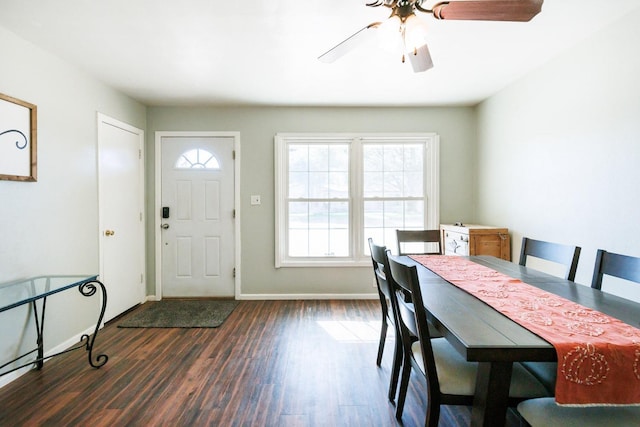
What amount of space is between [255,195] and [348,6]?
7.92 ft

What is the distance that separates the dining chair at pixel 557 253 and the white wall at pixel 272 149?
69.6 inches

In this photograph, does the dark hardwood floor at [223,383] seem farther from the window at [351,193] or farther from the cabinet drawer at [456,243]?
the cabinet drawer at [456,243]

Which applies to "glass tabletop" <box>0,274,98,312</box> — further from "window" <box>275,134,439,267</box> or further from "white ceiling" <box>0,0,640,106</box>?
"window" <box>275,134,439,267</box>

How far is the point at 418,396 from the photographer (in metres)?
1.92

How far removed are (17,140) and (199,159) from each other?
1799mm

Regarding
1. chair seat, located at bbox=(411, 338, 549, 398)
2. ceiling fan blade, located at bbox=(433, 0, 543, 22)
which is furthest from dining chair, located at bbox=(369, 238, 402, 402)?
ceiling fan blade, located at bbox=(433, 0, 543, 22)

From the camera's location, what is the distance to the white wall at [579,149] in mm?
2010

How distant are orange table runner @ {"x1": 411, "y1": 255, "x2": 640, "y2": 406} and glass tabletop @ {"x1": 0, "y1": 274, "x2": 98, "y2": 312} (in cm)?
255

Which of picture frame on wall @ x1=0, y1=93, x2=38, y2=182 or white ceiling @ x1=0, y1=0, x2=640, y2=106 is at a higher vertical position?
white ceiling @ x1=0, y1=0, x2=640, y2=106

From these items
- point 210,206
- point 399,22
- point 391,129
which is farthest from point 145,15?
point 391,129

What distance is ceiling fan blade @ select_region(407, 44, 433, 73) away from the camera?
1.73 meters

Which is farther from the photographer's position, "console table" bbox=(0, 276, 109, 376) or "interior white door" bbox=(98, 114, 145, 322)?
"interior white door" bbox=(98, 114, 145, 322)

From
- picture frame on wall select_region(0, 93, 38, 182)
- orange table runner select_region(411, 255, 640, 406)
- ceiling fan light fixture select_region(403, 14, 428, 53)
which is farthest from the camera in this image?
picture frame on wall select_region(0, 93, 38, 182)

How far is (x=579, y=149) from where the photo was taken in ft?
7.79
